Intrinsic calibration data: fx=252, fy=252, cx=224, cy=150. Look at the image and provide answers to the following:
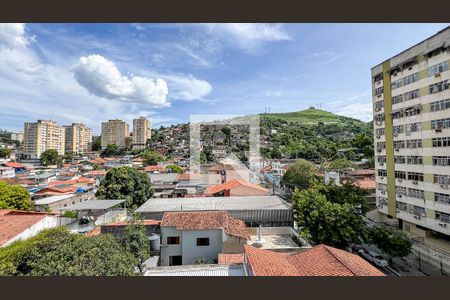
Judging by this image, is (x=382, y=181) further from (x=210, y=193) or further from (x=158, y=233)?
(x=158, y=233)

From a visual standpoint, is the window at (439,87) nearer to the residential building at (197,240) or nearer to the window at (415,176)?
the window at (415,176)

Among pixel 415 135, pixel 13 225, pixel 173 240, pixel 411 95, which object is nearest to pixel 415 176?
pixel 415 135

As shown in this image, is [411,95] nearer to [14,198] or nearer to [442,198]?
[442,198]

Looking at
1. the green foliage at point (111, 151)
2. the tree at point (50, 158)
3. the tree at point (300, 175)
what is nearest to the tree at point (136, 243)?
the tree at point (300, 175)

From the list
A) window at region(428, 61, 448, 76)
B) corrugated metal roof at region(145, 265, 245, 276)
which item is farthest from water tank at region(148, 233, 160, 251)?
window at region(428, 61, 448, 76)

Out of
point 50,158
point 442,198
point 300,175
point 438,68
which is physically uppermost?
point 438,68
